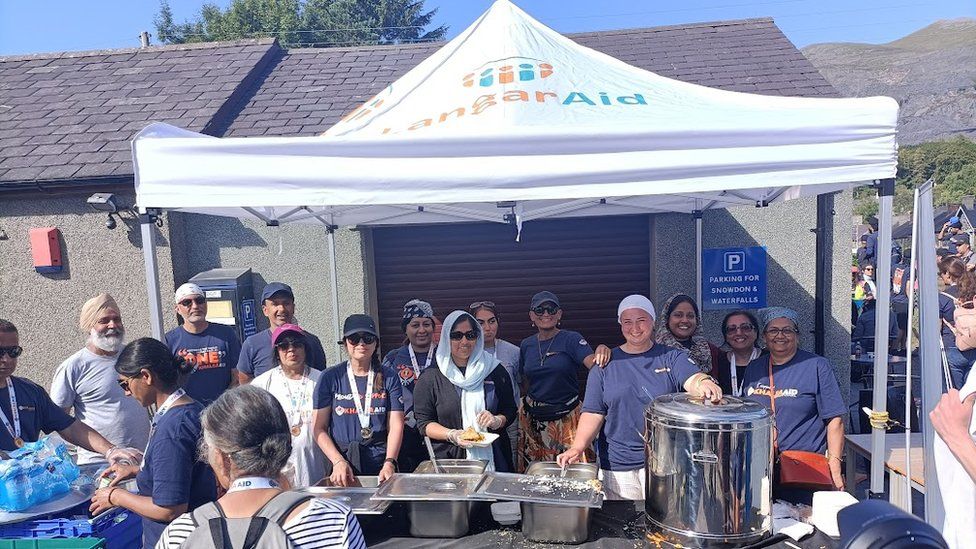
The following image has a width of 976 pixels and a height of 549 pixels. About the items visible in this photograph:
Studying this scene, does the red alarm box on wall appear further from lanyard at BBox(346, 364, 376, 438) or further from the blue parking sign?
the blue parking sign

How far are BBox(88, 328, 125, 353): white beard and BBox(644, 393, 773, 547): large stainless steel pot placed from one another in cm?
315

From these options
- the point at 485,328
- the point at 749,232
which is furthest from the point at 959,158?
the point at 485,328

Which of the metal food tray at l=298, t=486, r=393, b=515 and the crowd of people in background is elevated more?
the crowd of people in background

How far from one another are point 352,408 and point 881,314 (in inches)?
92.7

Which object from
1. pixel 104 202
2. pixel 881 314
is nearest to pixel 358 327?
pixel 881 314

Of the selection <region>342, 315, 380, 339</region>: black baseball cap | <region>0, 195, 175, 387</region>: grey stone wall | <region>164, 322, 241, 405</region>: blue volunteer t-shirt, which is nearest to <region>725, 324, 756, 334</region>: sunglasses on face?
<region>342, 315, 380, 339</region>: black baseball cap

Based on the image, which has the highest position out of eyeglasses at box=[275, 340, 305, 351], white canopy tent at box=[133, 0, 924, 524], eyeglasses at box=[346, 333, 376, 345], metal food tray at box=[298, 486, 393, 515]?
white canopy tent at box=[133, 0, 924, 524]

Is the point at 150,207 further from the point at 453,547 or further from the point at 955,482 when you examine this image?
the point at 955,482

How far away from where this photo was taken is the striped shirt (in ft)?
4.58

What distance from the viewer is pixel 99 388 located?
3430 millimetres

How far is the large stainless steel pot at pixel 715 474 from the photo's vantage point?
6.66ft

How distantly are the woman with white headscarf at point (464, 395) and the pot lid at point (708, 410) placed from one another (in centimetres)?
101

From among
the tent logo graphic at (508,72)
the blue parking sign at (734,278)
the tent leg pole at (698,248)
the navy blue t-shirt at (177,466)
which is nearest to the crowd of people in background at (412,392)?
the navy blue t-shirt at (177,466)

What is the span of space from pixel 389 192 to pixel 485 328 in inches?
60.3
